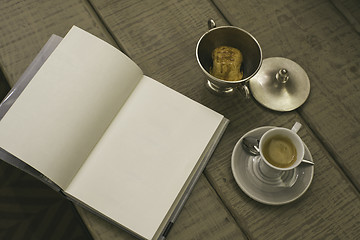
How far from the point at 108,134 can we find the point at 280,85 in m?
0.34

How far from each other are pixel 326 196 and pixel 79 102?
0.47 meters

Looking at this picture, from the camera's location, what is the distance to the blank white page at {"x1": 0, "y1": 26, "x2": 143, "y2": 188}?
2.04 ft

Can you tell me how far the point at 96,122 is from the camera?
2.17 feet

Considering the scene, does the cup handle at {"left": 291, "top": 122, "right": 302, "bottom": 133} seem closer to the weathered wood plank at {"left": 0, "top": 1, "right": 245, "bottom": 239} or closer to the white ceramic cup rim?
the white ceramic cup rim

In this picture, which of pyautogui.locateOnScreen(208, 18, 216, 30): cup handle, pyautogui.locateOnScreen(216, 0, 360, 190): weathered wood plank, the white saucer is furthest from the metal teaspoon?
pyautogui.locateOnScreen(208, 18, 216, 30): cup handle

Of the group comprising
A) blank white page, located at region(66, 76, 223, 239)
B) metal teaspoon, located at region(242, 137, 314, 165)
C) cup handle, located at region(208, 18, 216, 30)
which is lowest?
metal teaspoon, located at region(242, 137, 314, 165)

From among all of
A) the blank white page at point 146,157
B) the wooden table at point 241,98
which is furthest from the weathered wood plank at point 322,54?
the blank white page at point 146,157

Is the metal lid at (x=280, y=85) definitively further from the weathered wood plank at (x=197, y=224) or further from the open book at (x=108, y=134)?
the weathered wood plank at (x=197, y=224)

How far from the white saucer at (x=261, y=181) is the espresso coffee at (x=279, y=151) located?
55mm

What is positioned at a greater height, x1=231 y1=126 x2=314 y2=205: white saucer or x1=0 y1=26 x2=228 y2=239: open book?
x1=0 y1=26 x2=228 y2=239: open book

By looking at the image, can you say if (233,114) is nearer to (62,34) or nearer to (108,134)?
(108,134)

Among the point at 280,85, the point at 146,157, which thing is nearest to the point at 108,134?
the point at 146,157

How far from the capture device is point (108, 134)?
679 mm

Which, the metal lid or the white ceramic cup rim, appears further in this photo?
the metal lid
